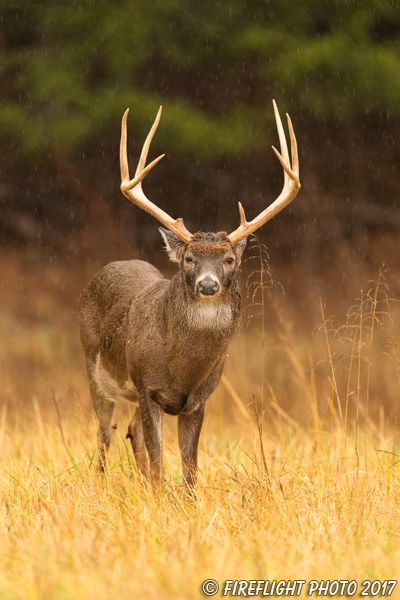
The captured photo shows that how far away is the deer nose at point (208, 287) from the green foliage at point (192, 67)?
636cm

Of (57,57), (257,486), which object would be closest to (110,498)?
(257,486)

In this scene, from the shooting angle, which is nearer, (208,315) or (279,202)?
(208,315)

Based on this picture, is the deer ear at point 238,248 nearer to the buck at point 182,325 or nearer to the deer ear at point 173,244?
the buck at point 182,325

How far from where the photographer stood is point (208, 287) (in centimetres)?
527

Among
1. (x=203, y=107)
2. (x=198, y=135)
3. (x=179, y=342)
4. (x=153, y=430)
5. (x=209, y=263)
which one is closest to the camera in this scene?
(x=209, y=263)

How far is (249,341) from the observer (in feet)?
40.3

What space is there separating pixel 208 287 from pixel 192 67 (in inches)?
303

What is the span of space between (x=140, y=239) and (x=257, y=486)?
7974 mm

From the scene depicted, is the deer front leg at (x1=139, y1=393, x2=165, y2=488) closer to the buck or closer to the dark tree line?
the buck

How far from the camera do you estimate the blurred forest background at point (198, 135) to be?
38.7 ft

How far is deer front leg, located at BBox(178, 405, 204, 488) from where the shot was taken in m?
5.93

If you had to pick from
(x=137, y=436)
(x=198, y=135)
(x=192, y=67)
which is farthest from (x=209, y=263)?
(x=192, y=67)

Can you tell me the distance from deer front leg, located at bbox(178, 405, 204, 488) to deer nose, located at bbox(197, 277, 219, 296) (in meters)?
0.97

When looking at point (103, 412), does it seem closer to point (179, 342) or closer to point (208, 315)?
point (179, 342)
